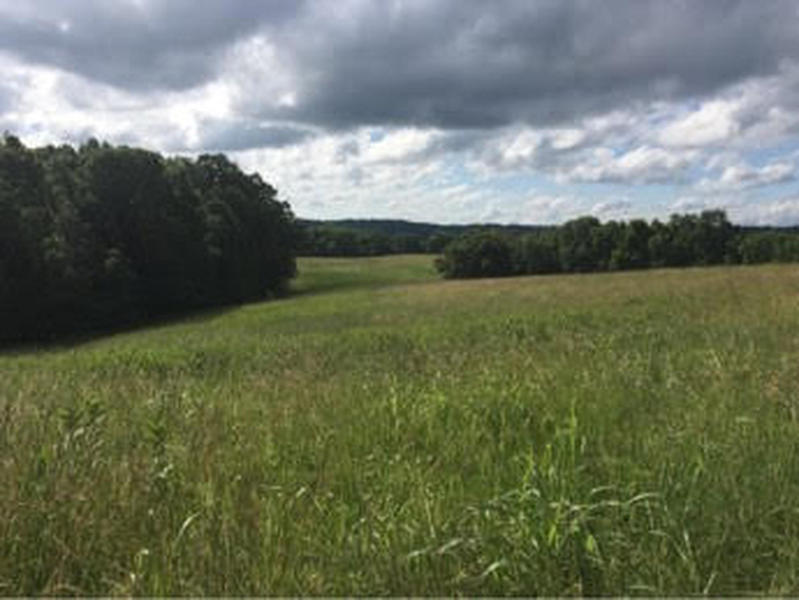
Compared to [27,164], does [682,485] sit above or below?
below

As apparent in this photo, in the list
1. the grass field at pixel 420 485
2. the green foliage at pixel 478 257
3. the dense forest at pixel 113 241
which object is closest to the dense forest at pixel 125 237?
the dense forest at pixel 113 241

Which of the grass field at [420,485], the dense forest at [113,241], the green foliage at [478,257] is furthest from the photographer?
the green foliage at [478,257]

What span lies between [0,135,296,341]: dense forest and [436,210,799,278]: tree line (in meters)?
31.7

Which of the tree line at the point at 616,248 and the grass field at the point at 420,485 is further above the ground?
the grass field at the point at 420,485

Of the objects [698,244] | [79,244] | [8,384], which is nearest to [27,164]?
[79,244]

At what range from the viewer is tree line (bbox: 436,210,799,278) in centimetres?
9075

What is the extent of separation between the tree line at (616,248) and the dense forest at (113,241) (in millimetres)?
31700

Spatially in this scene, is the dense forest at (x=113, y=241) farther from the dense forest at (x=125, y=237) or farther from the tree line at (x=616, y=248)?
the tree line at (x=616, y=248)

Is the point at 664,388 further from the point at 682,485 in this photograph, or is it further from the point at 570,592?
the point at 570,592

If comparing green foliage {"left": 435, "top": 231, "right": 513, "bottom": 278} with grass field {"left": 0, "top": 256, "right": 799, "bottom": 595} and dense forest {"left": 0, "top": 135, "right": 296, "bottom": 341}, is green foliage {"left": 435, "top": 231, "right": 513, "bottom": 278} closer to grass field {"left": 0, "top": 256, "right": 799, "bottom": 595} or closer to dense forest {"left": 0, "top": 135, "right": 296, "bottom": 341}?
dense forest {"left": 0, "top": 135, "right": 296, "bottom": 341}

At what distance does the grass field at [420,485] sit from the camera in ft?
8.95

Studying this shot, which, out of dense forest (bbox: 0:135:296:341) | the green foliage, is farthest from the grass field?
the green foliage

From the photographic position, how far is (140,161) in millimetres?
53812

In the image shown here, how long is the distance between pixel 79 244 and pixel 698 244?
232 feet
